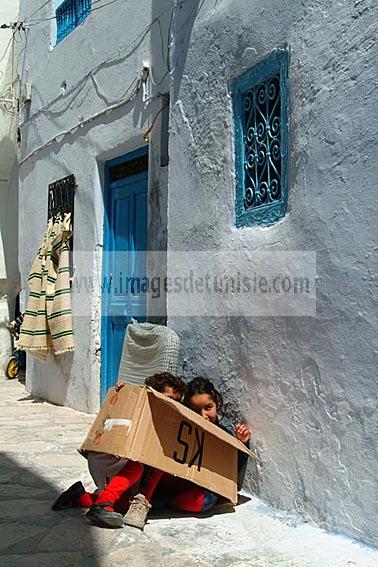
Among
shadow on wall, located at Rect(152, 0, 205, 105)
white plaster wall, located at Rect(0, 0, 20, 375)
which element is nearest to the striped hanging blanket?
shadow on wall, located at Rect(152, 0, 205, 105)

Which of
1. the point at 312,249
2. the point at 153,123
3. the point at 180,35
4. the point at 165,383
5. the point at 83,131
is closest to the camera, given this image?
the point at 312,249

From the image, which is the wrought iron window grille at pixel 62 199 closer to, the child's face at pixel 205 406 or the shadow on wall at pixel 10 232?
the shadow on wall at pixel 10 232

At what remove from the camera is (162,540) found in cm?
321

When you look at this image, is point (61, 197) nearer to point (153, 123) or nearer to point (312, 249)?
point (153, 123)

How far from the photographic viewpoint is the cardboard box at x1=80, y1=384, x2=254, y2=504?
3.37m

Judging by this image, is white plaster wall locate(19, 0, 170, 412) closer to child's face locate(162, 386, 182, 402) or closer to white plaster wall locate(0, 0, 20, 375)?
child's face locate(162, 386, 182, 402)

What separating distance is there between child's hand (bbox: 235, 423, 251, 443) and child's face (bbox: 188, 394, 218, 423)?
15cm

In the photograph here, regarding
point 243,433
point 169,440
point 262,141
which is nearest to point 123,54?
point 262,141

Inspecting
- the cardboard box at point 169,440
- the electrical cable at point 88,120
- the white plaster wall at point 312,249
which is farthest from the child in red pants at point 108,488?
the electrical cable at point 88,120

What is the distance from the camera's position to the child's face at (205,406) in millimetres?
3756

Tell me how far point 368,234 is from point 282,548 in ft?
4.58

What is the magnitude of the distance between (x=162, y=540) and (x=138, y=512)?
0.21 metres

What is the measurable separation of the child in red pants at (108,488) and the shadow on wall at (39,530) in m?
0.07

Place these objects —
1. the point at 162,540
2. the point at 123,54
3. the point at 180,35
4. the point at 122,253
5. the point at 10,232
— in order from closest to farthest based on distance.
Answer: the point at 162,540 < the point at 180,35 < the point at 123,54 < the point at 122,253 < the point at 10,232
